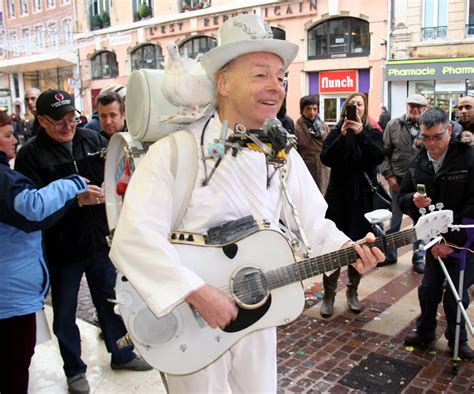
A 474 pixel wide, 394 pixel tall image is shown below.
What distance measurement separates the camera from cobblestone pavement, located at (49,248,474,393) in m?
3.50

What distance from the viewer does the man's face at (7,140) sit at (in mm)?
2652

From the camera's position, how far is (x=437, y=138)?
376 centimetres

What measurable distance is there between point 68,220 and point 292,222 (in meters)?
1.73

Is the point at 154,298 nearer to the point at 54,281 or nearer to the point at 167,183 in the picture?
the point at 167,183

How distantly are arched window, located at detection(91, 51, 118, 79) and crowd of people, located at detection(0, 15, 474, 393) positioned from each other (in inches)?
944

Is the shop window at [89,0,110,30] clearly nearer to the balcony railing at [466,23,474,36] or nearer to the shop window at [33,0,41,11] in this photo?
the shop window at [33,0,41,11]

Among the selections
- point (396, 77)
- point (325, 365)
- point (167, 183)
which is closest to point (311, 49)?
point (396, 77)

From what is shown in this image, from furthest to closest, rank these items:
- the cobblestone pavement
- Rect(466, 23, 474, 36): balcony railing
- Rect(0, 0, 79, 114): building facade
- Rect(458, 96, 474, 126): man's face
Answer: Rect(0, 0, 79, 114): building facade, Rect(466, 23, 474, 36): balcony railing, Rect(458, 96, 474, 126): man's face, the cobblestone pavement

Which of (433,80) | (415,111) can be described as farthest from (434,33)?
(415,111)

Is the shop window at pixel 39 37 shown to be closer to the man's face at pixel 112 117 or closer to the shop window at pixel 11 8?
the shop window at pixel 11 8

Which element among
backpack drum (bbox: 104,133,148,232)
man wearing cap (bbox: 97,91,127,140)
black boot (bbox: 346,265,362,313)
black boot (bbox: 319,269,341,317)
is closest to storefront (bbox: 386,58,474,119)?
black boot (bbox: 346,265,362,313)

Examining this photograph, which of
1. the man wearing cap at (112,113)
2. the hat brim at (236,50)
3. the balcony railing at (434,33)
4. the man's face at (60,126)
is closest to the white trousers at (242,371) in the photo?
the hat brim at (236,50)

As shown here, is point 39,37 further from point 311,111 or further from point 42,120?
point 42,120

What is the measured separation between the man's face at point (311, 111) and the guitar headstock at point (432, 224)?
3.11 m
